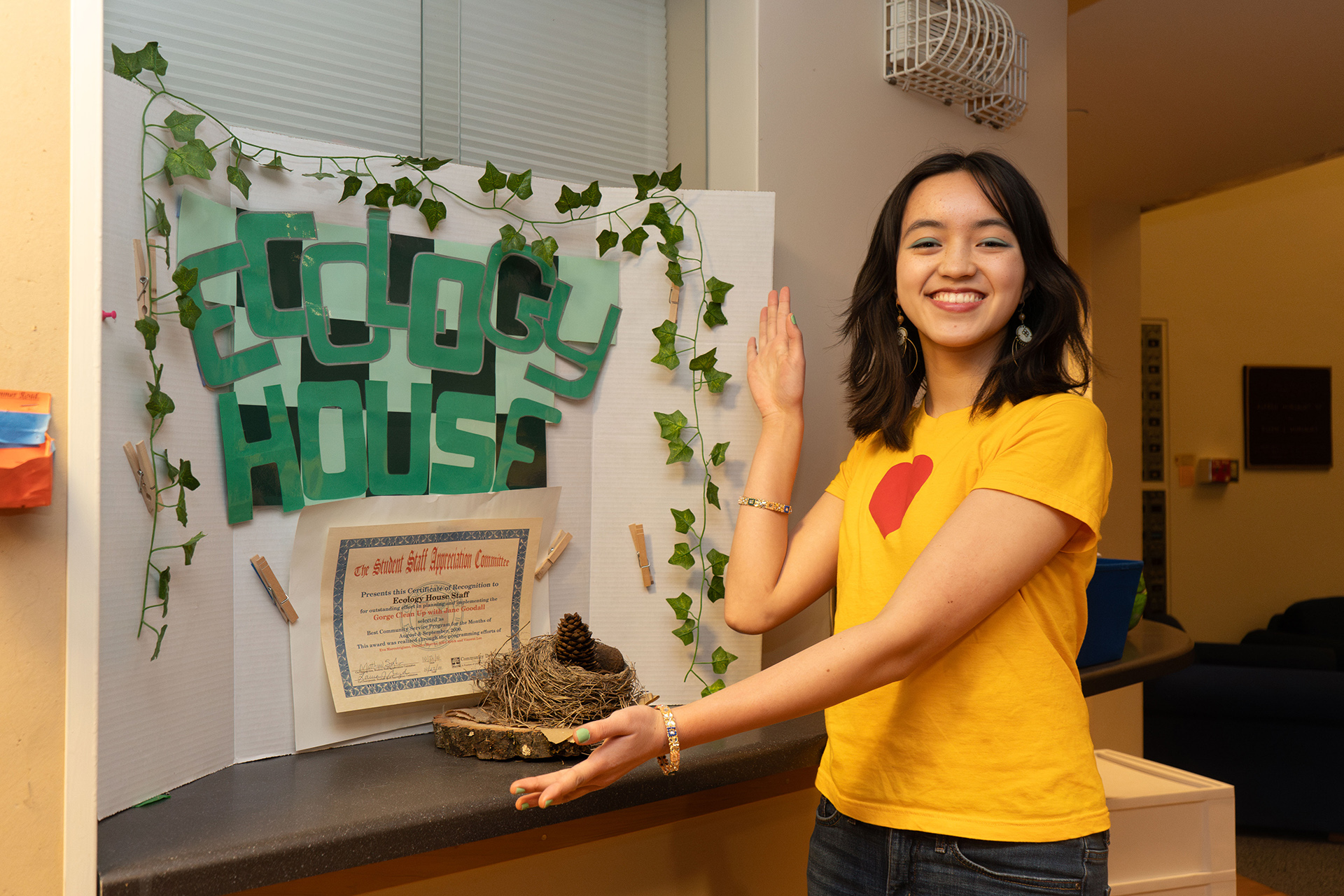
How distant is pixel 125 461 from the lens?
3.19 feet

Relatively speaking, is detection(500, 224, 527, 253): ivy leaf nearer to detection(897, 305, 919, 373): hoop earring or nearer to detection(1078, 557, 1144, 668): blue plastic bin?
detection(897, 305, 919, 373): hoop earring

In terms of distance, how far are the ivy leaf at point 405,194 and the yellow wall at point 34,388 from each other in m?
0.45

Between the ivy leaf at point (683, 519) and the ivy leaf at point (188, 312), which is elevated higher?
the ivy leaf at point (188, 312)

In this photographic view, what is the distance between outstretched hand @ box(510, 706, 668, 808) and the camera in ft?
2.54

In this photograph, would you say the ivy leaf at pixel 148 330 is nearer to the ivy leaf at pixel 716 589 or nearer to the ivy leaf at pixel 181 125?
the ivy leaf at pixel 181 125

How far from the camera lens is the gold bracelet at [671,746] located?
835 millimetres

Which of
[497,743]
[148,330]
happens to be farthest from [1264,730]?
[148,330]

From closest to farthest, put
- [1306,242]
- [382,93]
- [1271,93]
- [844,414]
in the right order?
1. [382,93]
2. [844,414]
3. [1271,93]
4. [1306,242]

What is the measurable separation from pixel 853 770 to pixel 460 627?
542mm

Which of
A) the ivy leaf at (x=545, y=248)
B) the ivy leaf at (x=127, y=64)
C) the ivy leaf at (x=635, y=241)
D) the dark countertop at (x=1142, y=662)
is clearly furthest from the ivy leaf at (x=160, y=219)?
the dark countertop at (x=1142, y=662)

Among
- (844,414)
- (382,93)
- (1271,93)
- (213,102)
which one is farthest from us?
(1271,93)

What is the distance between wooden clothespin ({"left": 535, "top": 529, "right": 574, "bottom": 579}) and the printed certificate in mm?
22

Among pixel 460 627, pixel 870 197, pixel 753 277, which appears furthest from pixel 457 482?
pixel 870 197

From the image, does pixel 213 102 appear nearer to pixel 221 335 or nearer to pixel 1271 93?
pixel 221 335
